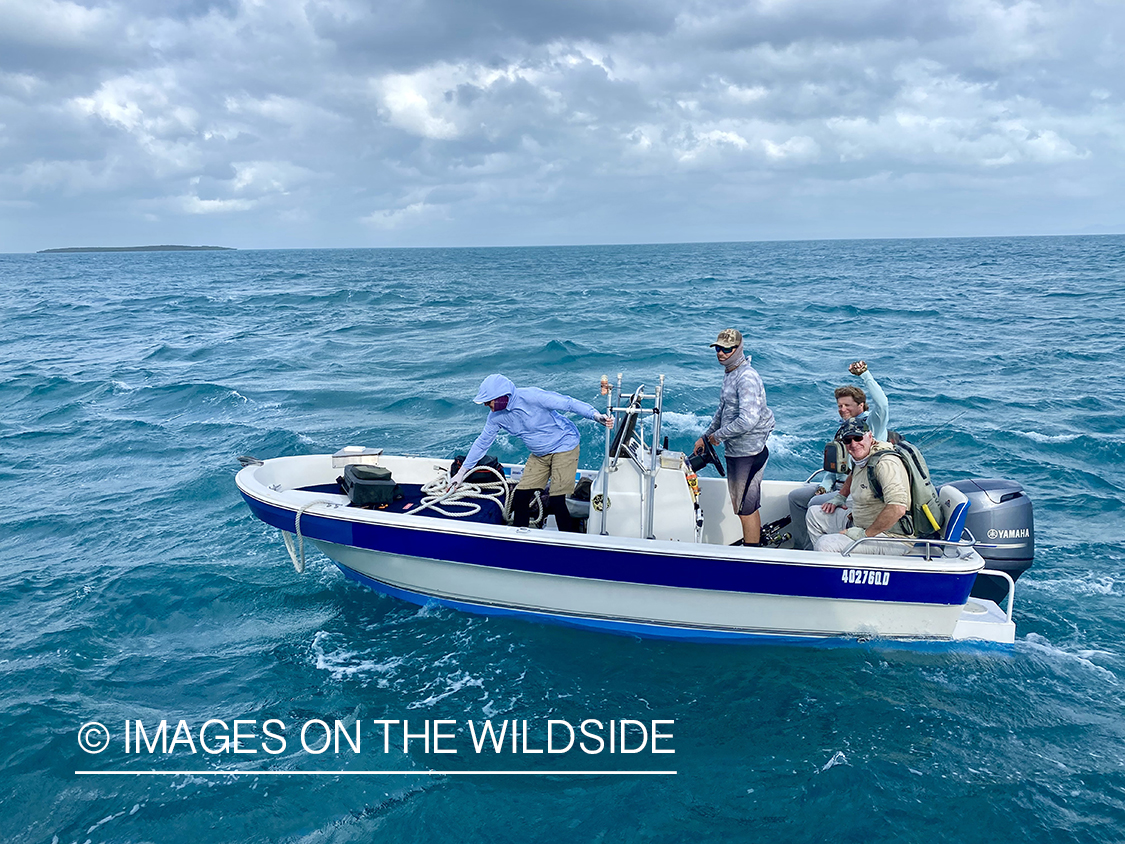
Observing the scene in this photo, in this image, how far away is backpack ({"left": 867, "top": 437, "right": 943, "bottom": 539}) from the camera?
529cm

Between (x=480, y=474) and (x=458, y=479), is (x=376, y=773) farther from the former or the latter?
(x=480, y=474)

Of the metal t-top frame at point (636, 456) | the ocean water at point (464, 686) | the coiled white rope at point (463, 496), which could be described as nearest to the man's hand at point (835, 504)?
the ocean water at point (464, 686)

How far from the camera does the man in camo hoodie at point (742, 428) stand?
5719 mm

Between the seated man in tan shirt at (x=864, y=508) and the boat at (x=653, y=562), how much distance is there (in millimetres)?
164

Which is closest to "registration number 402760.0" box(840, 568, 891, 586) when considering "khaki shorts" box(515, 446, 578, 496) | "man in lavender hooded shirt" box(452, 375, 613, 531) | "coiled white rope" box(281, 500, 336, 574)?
"man in lavender hooded shirt" box(452, 375, 613, 531)

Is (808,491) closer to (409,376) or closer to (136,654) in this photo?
(136,654)

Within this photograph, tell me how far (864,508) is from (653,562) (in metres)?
1.69

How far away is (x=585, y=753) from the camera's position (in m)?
4.91

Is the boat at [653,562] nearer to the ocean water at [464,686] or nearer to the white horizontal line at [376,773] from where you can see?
the ocean water at [464,686]

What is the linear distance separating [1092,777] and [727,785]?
7.47 ft

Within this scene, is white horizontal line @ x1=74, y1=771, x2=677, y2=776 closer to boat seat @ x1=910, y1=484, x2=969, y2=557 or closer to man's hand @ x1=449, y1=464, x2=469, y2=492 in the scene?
man's hand @ x1=449, y1=464, x2=469, y2=492

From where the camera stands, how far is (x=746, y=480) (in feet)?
19.8

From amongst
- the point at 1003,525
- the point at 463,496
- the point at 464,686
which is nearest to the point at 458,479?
the point at 463,496

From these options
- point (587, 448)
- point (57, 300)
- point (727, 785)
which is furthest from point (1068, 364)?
point (57, 300)
